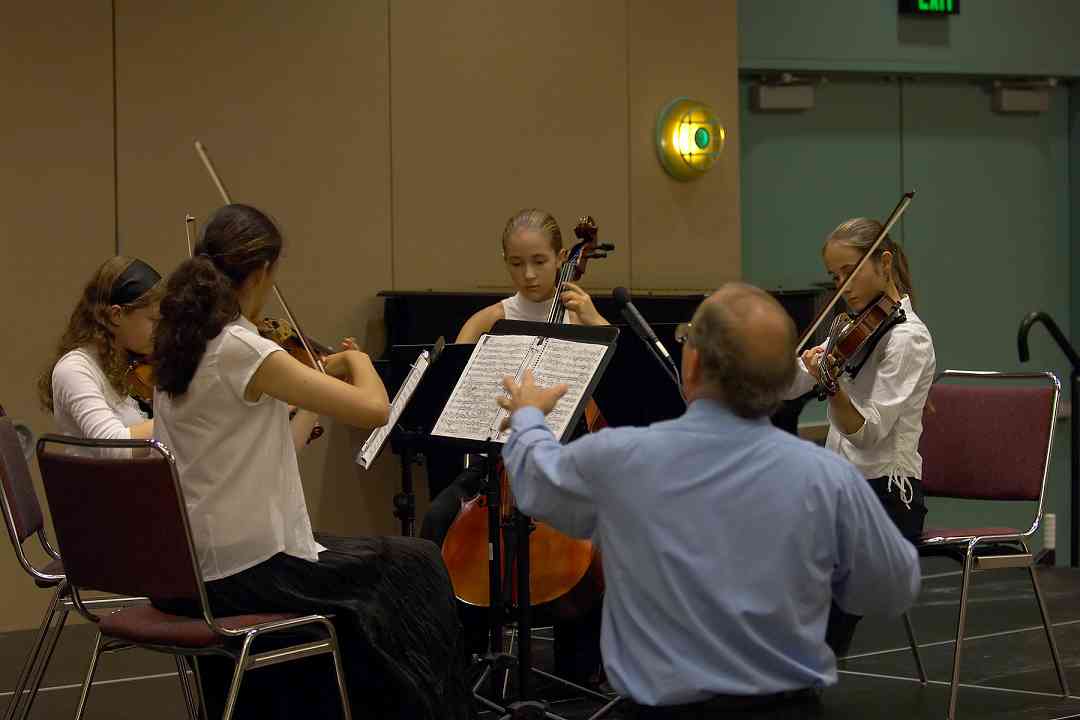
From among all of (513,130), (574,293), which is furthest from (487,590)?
(513,130)

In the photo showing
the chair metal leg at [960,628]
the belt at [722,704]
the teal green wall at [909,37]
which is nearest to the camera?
the belt at [722,704]

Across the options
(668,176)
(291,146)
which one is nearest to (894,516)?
(668,176)

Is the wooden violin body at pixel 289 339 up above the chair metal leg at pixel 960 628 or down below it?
above

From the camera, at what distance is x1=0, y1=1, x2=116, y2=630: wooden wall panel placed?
14.3ft

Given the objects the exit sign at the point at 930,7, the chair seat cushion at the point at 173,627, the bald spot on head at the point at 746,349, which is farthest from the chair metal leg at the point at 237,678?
the exit sign at the point at 930,7

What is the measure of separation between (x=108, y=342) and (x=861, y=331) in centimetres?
180

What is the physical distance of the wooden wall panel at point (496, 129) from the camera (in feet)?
16.2

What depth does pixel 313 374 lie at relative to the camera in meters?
2.34

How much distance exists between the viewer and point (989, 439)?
346 centimetres

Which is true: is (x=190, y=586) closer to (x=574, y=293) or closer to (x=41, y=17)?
(x=574, y=293)

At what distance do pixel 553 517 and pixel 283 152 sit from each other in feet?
10.6

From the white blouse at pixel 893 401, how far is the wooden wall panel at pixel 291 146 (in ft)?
6.80

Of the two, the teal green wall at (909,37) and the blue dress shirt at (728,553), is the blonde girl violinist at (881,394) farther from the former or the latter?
the teal green wall at (909,37)

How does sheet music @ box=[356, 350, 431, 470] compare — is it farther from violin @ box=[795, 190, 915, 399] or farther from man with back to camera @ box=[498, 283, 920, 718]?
man with back to camera @ box=[498, 283, 920, 718]
